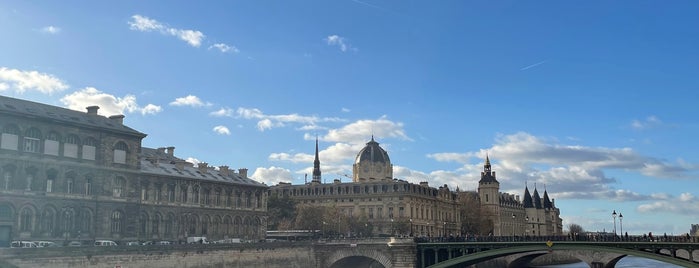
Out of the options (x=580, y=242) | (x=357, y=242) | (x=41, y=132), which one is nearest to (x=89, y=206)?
(x=41, y=132)

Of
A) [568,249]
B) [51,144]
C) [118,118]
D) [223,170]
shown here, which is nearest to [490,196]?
[223,170]

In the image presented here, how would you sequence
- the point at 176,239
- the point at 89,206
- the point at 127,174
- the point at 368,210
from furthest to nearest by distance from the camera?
the point at 368,210 → the point at 176,239 → the point at 127,174 → the point at 89,206

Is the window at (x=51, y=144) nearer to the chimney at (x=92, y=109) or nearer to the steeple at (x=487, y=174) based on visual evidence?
the chimney at (x=92, y=109)

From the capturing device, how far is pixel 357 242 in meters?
83.3

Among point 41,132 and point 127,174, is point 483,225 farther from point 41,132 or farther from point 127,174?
point 41,132

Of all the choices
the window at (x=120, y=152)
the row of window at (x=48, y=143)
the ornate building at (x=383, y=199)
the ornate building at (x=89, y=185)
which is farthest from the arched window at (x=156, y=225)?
the ornate building at (x=383, y=199)

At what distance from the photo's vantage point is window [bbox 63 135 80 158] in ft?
211

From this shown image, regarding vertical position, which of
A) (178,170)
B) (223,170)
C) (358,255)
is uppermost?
(223,170)

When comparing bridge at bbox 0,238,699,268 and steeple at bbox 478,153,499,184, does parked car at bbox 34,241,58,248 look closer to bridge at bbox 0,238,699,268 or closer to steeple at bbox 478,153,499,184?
bridge at bbox 0,238,699,268

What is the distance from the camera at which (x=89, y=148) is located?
219 feet

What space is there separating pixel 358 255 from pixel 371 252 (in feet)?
5.20

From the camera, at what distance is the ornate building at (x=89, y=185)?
60.6 meters

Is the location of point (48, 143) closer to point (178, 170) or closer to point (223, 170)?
point (178, 170)

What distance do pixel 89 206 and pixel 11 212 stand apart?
7.58 meters
